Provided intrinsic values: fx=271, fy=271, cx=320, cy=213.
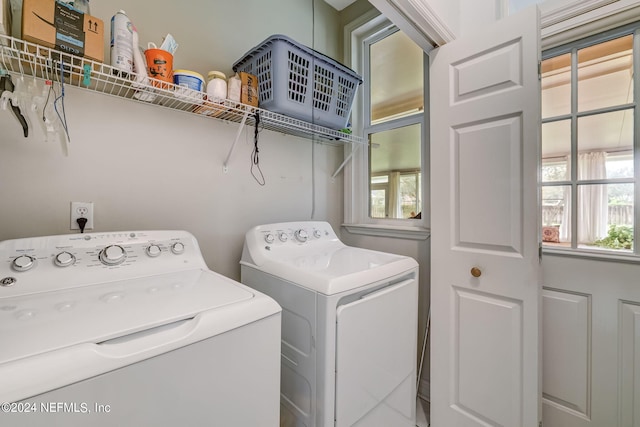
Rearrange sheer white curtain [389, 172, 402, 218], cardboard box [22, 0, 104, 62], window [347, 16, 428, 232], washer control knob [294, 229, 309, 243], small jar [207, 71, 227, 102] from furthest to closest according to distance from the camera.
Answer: sheer white curtain [389, 172, 402, 218] < window [347, 16, 428, 232] < washer control knob [294, 229, 309, 243] < small jar [207, 71, 227, 102] < cardboard box [22, 0, 104, 62]

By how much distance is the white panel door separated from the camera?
1.19 metres

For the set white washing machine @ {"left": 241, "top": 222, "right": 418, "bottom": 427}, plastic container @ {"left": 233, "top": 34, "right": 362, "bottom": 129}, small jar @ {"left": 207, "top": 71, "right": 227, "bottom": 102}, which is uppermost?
plastic container @ {"left": 233, "top": 34, "right": 362, "bottom": 129}

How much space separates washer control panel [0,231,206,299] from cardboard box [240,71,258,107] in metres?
0.74

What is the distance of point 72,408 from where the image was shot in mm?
509

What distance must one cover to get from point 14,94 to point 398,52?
215 cm

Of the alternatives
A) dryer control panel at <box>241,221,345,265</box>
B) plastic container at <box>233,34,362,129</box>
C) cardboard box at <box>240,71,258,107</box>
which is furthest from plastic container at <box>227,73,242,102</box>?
dryer control panel at <box>241,221,345,265</box>

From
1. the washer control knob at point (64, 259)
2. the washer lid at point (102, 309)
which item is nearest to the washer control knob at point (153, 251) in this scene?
the washer lid at point (102, 309)

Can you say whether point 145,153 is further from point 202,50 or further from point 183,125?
point 202,50

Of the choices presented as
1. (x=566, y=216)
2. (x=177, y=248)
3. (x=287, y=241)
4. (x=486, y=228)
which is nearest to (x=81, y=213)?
(x=177, y=248)

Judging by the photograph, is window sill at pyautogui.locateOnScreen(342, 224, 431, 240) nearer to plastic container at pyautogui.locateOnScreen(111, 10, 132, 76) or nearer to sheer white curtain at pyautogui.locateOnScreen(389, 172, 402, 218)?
sheer white curtain at pyautogui.locateOnScreen(389, 172, 402, 218)

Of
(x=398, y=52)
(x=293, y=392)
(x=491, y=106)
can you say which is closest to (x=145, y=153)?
(x=293, y=392)

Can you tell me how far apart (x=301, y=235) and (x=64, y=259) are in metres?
1.04

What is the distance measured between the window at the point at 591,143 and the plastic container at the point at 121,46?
199cm

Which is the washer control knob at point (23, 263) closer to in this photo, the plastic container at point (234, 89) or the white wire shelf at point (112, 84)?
the white wire shelf at point (112, 84)
